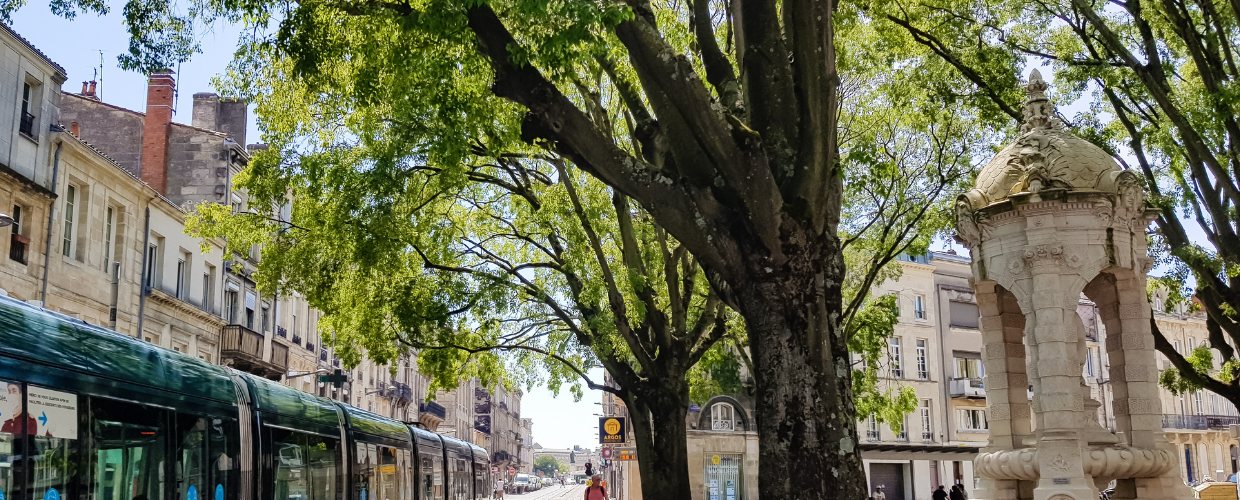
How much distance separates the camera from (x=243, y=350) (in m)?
34.4

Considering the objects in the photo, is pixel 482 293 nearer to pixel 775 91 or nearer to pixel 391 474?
pixel 391 474

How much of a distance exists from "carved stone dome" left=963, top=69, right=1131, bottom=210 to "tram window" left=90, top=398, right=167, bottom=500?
11.0 metres

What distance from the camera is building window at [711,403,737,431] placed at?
46281 millimetres

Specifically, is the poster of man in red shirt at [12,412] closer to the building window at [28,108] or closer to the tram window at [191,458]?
the tram window at [191,458]

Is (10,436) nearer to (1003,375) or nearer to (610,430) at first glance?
(1003,375)

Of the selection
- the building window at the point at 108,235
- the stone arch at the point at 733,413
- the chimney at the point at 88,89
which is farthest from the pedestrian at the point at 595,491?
the stone arch at the point at 733,413

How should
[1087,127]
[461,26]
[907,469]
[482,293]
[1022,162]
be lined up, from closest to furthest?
[461,26] → [1022,162] → [1087,127] → [482,293] → [907,469]

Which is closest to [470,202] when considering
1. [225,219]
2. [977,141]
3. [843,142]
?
[225,219]

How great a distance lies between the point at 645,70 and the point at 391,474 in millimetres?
13314

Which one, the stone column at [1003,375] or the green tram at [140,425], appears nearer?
the green tram at [140,425]

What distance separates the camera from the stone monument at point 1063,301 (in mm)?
14430

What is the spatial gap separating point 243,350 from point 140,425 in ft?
87.7

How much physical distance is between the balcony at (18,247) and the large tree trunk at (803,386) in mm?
19387

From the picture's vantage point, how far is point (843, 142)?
19.5 m
